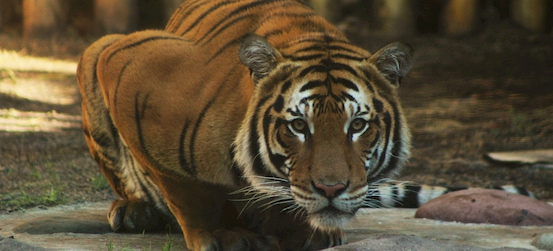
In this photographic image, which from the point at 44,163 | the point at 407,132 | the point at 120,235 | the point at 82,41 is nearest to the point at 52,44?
the point at 82,41

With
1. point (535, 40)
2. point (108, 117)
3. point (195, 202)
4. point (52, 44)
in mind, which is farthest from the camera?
point (52, 44)

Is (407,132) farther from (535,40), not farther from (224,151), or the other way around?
(535,40)

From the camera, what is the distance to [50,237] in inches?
107

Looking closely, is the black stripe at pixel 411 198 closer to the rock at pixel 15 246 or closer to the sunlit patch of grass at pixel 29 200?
the sunlit patch of grass at pixel 29 200

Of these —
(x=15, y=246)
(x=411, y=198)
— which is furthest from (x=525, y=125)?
(x=15, y=246)

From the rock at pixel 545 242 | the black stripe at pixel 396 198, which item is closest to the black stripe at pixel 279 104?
the rock at pixel 545 242

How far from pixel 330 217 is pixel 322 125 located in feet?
0.83

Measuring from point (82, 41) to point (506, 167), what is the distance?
622cm

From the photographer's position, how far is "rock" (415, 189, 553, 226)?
316cm

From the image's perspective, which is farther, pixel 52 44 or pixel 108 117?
pixel 52 44

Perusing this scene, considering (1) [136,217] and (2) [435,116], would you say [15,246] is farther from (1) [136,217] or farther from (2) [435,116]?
(2) [435,116]

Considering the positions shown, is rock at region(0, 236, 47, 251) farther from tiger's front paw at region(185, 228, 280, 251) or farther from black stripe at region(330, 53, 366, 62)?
black stripe at region(330, 53, 366, 62)

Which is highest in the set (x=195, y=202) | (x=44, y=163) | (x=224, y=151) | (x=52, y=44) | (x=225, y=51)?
(x=225, y=51)

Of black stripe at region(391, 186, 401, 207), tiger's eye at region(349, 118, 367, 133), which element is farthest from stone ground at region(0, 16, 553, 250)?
tiger's eye at region(349, 118, 367, 133)
